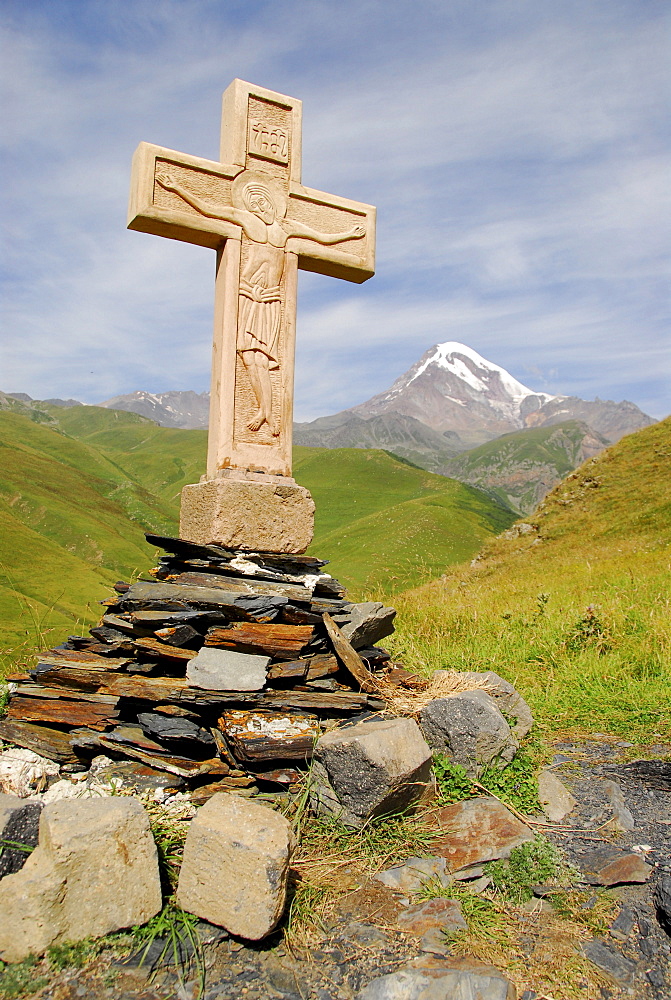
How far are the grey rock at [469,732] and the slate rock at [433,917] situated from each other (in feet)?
4.00

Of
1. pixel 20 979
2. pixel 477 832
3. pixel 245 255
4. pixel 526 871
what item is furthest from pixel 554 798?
pixel 245 255

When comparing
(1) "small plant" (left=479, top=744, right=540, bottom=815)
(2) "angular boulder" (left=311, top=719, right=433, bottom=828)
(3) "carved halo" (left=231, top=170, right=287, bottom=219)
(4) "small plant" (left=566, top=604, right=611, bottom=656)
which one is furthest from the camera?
(4) "small plant" (left=566, top=604, right=611, bottom=656)

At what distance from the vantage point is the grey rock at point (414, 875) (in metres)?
3.46

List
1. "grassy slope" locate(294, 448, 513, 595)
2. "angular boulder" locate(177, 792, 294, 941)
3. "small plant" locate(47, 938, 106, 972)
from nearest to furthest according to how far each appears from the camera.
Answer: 1. "small plant" locate(47, 938, 106, 972)
2. "angular boulder" locate(177, 792, 294, 941)
3. "grassy slope" locate(294, 448, 513, 595)

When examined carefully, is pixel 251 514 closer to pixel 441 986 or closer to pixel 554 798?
pixel 554 798

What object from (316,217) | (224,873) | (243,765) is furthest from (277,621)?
(316,217)

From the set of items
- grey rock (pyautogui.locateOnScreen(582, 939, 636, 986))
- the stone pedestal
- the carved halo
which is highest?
the carved halo

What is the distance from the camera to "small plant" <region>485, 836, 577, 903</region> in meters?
3.44

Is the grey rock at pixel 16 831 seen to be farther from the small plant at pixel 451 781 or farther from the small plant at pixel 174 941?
the small plant at pixel 451 781

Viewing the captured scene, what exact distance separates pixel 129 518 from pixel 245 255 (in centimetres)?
645

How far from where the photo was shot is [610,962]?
115 inches

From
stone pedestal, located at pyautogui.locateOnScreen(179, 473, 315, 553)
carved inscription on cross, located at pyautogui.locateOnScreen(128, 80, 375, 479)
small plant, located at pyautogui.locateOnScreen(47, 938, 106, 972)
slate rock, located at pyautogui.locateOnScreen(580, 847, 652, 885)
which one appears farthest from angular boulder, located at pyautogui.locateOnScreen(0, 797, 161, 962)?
carved inscription on cross, located at pyautogui.locateOnScreen(128, 80, 375, 479)

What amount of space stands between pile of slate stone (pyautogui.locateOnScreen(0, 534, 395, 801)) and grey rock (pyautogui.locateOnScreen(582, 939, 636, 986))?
70.0 inches

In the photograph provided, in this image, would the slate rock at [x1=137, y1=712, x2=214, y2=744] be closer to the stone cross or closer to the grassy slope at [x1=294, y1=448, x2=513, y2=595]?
the stone cross
